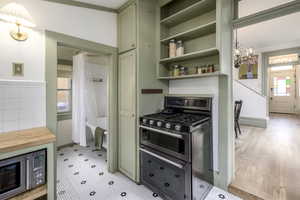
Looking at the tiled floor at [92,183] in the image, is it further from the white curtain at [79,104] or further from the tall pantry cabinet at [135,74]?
the white curtain at [79,104]

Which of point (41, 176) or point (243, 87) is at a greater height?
point (243, 87)

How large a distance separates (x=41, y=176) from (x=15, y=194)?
0.19 metres

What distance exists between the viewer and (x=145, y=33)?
2164 mm

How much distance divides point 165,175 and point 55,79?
1.81m

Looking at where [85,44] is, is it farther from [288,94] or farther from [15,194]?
[288,94]

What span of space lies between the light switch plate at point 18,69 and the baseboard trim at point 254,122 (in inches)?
240

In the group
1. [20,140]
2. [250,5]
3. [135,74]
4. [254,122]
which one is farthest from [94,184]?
[254,122]

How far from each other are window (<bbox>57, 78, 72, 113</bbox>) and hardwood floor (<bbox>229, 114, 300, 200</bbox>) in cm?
390

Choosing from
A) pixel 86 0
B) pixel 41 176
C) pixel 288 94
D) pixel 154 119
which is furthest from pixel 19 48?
pixel 288 94

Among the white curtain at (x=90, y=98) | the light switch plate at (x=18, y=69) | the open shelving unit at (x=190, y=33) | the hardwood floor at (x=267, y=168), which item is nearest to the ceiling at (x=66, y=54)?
the white curtain at (x=90, y=98)

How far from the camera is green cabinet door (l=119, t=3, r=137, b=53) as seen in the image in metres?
2.14

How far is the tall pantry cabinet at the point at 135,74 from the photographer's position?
2109mm

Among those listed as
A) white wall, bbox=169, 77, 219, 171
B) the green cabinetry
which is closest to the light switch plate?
the green cabinetry

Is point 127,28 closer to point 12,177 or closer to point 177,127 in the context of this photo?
point 177,127
